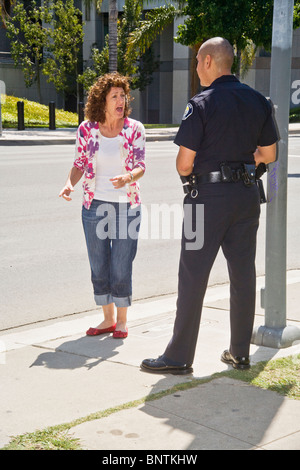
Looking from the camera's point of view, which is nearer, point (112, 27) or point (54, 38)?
point (112, 27)

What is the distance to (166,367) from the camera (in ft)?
14.9

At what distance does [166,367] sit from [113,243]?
1159 mm

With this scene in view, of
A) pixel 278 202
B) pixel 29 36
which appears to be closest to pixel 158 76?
pixel 29 36

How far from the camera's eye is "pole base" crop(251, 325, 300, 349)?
16.5ft

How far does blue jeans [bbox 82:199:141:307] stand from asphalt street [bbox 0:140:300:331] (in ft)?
2.77

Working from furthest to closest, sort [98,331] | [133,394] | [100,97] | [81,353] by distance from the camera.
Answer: [98,331] < [100,97] < [81,353] < [133,394]

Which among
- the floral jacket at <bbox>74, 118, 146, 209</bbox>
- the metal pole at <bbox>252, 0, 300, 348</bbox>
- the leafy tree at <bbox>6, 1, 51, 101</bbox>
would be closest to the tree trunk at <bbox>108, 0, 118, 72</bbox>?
the leafy tree at <bbox>6, 1, 51, 101</bbox>

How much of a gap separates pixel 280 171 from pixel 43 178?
30.9 feet

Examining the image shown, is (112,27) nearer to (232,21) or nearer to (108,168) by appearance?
(232,21)

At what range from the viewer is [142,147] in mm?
5340

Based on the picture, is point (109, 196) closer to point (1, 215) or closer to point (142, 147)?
point (142, 147)

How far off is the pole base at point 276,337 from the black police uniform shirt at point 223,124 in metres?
1.31

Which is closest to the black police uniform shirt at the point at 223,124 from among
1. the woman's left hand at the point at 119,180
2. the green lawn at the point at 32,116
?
the woman's left hand at the point at 119,180

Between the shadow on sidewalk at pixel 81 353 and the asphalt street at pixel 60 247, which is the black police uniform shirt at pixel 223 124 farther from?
the asphalt street at pixel 60 247
